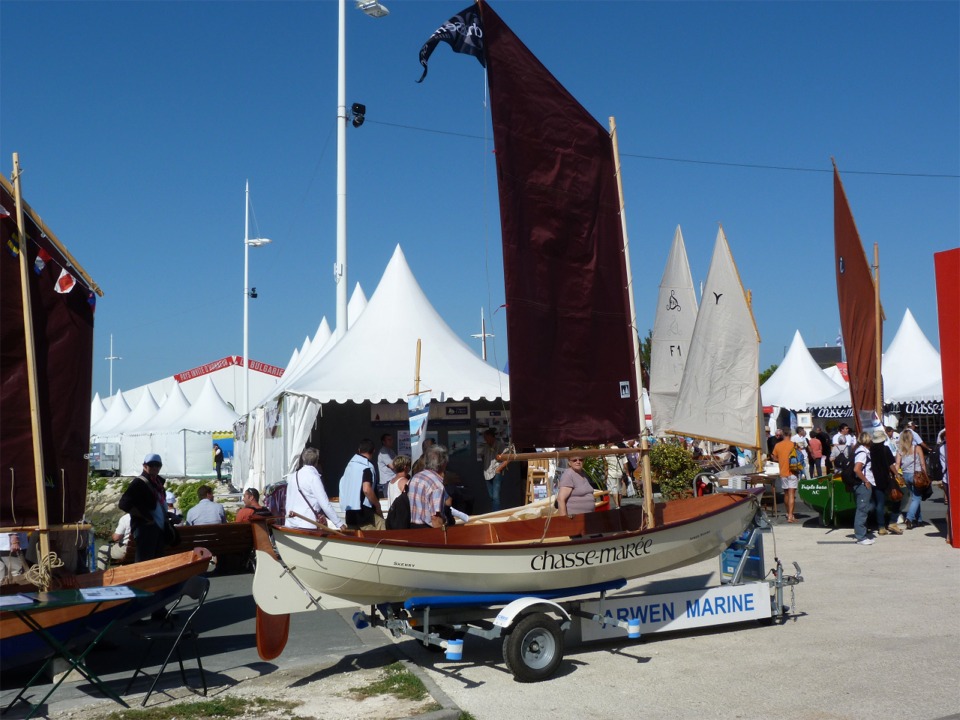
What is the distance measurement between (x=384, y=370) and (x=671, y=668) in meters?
9.48

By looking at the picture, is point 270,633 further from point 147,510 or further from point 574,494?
point 574,494

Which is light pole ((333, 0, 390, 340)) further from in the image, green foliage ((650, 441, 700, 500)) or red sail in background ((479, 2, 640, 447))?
red sail in background ((479, 2, 640, 447))

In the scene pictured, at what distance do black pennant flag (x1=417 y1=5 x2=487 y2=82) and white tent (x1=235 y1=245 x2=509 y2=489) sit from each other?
24.3ft

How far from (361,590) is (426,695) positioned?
2.91 feet

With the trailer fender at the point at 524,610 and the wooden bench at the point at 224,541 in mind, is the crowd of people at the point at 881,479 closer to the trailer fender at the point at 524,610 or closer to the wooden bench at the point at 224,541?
the trailer fender at the point at 524,610

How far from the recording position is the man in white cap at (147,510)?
8.41 m

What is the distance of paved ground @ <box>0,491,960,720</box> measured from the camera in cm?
584

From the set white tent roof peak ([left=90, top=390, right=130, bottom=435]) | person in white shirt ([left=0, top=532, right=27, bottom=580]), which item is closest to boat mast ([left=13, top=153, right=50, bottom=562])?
person in white shirt ([left=0, top=532, right=27, bottom=580])

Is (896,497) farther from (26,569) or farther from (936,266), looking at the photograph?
(26,569)

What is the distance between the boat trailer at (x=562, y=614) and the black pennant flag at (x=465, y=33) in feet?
15.2

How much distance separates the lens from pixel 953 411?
477 inches

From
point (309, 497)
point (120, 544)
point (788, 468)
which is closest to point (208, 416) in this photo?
point (788, 468)

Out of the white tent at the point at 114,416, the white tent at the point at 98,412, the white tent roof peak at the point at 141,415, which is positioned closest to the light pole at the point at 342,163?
the white tent roof peak at the point at 141,415

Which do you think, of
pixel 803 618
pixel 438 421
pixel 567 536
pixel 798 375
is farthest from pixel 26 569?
pixel 798 375
